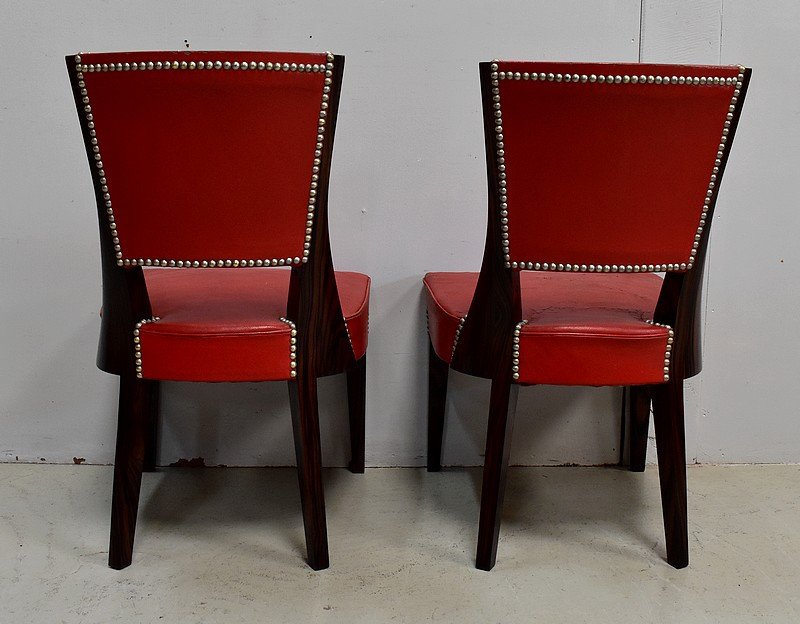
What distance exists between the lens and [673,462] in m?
1.54

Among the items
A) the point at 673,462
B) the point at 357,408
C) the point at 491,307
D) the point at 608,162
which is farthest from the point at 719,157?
the point at 357,408

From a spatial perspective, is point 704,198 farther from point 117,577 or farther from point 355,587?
point 117,577

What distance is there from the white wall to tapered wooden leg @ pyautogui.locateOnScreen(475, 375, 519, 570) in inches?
20.3

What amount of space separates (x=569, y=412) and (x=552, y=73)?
1.00m

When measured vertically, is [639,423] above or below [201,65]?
below

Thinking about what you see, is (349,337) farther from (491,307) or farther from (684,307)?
(684,307)

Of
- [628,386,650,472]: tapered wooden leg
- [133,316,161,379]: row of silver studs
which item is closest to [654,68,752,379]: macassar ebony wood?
[628,386,650,472]: tapered wooden leg

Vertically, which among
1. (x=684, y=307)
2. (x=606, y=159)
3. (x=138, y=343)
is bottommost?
(x=138, y=343)

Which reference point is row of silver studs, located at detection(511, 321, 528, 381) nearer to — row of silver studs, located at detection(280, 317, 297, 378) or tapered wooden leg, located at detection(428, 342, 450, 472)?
row of silver studs, located at detection(280, 317, 297, 378)

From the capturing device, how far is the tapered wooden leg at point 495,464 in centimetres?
150

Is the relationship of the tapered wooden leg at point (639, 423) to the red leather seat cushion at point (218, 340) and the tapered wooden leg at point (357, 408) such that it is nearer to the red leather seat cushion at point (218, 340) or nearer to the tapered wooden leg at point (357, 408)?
the tapered wooden leg at point (357, 408)

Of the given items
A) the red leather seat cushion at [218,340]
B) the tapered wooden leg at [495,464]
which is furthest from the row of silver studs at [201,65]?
the tapered wooden leg at [495,464]

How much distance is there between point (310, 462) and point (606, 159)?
718 mm

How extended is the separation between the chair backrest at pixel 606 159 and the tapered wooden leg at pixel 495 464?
25 centimetres
